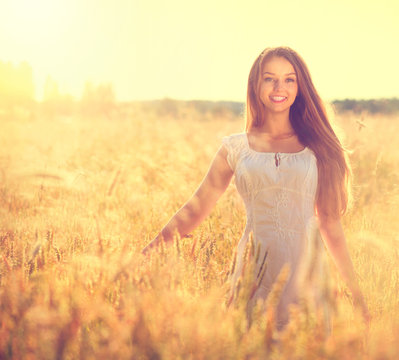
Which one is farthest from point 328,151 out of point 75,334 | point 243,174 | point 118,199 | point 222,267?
point 118,199

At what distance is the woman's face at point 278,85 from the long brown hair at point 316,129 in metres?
0.03

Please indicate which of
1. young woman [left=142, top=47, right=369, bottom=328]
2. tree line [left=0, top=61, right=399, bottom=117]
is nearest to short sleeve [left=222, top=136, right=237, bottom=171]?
young woman [left=142, top=47, right=369, bottom=328]

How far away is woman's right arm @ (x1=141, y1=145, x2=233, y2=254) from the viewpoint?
2117 mm

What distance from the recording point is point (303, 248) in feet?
6.56

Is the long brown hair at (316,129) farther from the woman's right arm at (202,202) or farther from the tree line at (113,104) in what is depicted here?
the tree line at (113,104)

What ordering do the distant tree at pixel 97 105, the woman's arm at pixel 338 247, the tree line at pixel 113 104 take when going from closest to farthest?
1. the woman's arm at pixel 338 247
2. the tree line at pixel 113 104
3. the distant tree at pixel 97 105

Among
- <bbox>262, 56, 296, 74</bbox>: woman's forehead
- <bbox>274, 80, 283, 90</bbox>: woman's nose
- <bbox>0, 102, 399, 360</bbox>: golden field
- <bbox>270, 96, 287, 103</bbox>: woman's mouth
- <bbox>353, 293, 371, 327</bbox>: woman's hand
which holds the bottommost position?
<bbox>353, 293, 371, 327</bbox>: woman's hand

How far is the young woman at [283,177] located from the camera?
1979 millimetres

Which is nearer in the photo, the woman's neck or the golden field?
the golden field

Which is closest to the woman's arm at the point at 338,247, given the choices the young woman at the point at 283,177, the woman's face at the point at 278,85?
the young woman at the point at 283,177

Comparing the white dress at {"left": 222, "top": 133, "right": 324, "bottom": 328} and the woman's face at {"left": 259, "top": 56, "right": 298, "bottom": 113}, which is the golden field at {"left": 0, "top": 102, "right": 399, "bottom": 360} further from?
the woman's face at {"left": 259, "top": 56, "right": 298, "bottom": 113}

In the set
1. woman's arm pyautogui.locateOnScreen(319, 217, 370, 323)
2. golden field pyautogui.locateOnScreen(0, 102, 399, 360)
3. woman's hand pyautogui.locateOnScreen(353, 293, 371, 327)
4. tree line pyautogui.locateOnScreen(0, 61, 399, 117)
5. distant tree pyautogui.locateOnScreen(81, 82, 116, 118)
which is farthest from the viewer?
distant tree pyautogui.locateOnScreen(81, 82, 116, 118)

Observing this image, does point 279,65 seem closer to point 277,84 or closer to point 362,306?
point 277,84

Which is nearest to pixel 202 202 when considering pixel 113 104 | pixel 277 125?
pixel 277 125
